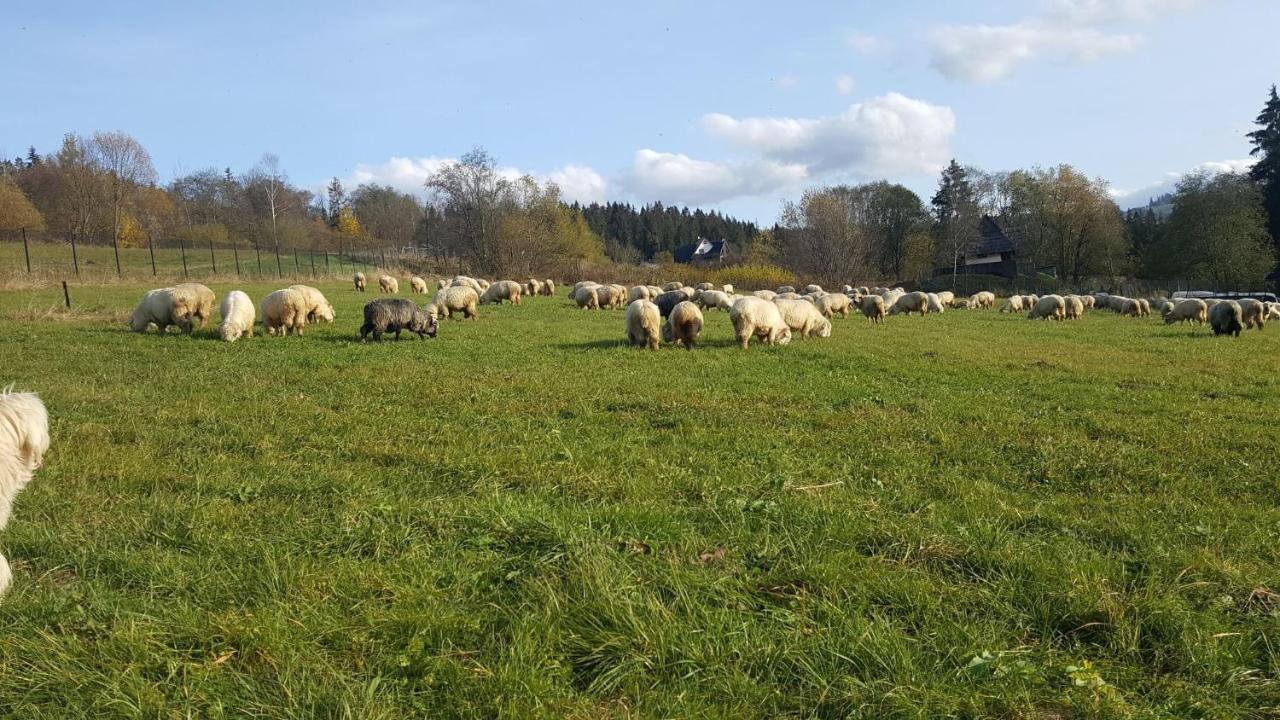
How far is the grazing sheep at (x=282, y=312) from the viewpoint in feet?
55.7

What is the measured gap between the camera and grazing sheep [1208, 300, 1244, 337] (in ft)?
68.9

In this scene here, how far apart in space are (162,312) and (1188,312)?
117 ft

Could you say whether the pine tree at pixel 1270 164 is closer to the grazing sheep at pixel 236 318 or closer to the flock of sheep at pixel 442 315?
the flock of sheep at pixel 442 315

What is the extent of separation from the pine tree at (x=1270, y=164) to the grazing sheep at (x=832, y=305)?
171 feet

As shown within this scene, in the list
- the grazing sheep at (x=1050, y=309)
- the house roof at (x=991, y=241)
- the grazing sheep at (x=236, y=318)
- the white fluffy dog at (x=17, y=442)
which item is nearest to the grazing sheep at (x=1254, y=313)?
the grazing sheep at (x=1050, y=309)

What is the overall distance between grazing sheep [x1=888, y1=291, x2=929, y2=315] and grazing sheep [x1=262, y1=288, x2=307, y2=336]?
2839cm

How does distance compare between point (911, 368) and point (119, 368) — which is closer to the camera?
point (119, 368)

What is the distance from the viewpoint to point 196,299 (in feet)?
54.7

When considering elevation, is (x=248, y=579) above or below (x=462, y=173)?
below

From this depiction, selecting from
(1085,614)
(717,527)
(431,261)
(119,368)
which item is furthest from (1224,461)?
(431,261)

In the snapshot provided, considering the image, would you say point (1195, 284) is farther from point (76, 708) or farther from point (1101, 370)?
point (76, 708)

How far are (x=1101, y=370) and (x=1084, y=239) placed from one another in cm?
5967

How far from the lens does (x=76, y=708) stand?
2.63 m

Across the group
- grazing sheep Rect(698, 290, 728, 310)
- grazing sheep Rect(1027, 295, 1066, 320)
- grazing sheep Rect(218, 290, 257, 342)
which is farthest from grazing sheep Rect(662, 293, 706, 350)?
grazing sheep Rect(1027, 295, 1066, 320)
